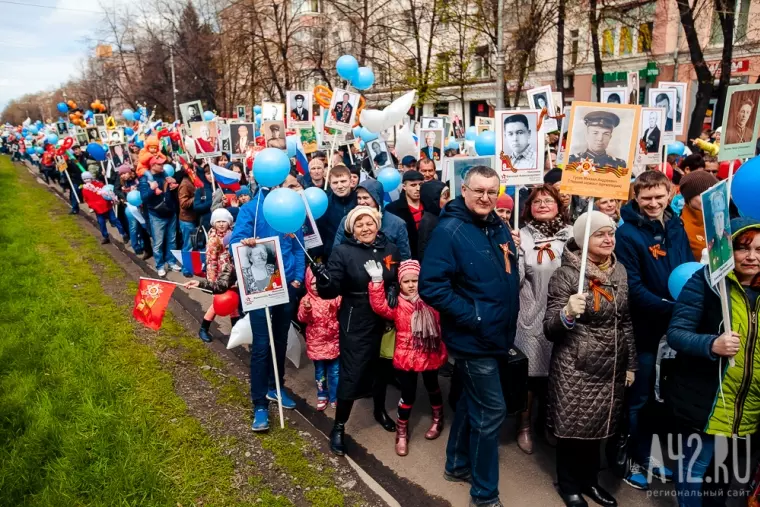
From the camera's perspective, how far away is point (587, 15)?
56.4ft

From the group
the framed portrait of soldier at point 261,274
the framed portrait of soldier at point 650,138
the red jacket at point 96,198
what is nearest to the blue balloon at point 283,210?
the framed portrait of soldier at point 261,274

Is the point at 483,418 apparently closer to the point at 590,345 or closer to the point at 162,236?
the point at 590,345

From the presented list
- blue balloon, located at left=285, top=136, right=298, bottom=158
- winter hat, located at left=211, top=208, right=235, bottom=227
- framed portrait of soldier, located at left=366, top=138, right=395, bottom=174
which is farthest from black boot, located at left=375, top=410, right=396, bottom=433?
framed portrait of soldier, located at left=366, top=138, right=395, bottom=174

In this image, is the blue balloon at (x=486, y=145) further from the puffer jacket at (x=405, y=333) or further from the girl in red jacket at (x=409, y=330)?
the puffer jacket at (x=405, y=333)

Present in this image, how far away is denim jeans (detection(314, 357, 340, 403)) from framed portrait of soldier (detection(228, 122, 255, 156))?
4704mm

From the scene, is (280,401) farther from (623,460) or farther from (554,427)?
(623,460)

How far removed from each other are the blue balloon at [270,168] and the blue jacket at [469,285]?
1.84 m

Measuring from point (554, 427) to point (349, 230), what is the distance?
1.93m

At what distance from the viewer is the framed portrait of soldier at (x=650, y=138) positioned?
20.2ft

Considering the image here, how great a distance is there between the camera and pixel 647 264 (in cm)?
353

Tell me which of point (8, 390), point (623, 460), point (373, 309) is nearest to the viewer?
point (623, 460)

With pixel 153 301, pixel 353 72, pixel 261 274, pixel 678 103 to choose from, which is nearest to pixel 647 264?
pixel 261 274

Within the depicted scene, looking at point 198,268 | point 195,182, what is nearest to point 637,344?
point 198,268

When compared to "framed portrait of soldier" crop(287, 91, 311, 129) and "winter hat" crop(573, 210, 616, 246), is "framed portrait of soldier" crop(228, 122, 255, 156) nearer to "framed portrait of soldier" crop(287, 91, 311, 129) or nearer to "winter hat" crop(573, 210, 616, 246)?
"framed portrait of soldier" crop(287, 91, 311, 129)
